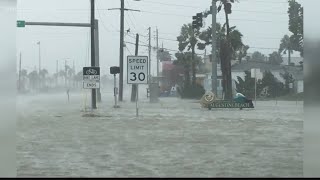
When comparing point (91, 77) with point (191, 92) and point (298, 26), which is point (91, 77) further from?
point (191, 92)

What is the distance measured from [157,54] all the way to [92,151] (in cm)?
6342

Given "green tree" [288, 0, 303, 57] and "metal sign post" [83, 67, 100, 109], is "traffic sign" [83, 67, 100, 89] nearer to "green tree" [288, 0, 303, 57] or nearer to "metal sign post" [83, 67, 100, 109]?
"metal sign post" [83, 67, 100, 109]

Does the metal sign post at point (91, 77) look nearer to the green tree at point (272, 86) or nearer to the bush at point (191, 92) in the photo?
the green tree at point (272, 86)

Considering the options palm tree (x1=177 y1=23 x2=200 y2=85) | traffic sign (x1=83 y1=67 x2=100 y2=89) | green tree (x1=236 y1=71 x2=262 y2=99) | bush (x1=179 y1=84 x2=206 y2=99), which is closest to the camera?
traffic sign (x1=83 y1=67 x2=100 y2=89)

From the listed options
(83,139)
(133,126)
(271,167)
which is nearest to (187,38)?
(133,126)

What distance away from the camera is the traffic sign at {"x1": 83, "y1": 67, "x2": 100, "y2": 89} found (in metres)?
22.7

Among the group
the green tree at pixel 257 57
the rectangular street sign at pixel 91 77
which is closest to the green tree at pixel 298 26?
the rectangular street sign at pixel 91 77

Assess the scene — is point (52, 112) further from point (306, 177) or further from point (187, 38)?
point (187, 38)

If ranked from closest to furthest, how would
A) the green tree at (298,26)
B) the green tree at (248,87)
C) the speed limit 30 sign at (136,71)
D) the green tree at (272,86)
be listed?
the green tree at (298,26) < the speed limit 30 sign at (136,71) < the green tree at (272,86) < the green tree at (248,87)

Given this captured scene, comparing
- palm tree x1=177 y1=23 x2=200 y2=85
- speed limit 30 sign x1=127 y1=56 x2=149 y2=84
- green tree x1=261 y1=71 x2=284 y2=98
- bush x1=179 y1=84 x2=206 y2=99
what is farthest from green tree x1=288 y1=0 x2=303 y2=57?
palm tree x1=177 y1=23 x2=200 y2=85

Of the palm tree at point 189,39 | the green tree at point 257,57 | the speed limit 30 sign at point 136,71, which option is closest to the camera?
the speed limit 30 sign at point 136,71

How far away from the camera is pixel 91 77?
22.8 meters

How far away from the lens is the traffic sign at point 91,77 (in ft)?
74.5

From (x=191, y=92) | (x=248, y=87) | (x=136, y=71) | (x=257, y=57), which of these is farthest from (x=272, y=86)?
(x=257, y=57)
